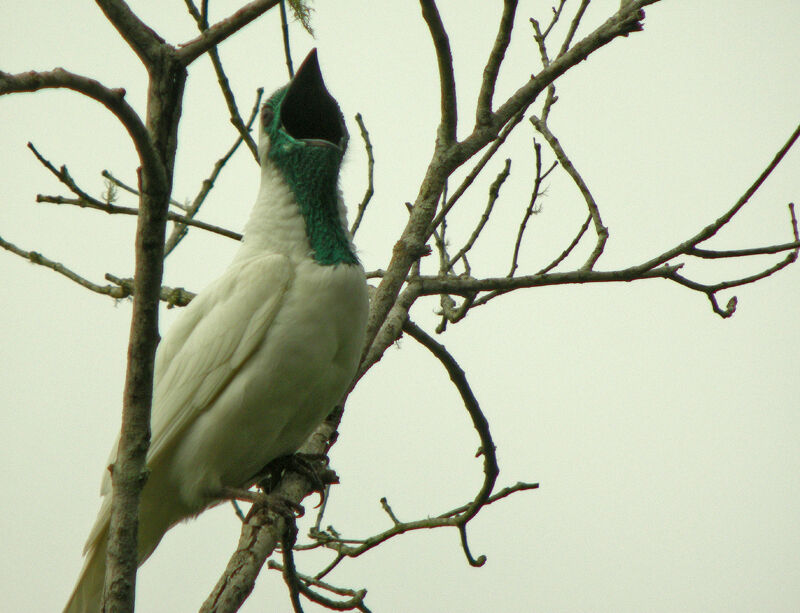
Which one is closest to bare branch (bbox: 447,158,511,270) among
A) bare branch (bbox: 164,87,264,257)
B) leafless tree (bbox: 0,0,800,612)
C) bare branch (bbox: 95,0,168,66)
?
leafless tree (bbox: 0,0,800,612)

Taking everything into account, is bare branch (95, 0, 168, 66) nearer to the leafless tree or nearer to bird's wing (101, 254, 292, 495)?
the leafless tree

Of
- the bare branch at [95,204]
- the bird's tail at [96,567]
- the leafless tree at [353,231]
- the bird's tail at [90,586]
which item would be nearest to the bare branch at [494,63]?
the leafless tree at [353,231]

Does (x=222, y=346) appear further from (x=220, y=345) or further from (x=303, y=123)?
(x=303, y=123)

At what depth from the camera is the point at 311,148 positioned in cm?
444

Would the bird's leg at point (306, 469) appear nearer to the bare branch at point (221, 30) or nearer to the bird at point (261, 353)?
the bird at point (261, 353)

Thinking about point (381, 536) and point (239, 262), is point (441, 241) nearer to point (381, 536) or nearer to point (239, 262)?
point (239, 262)

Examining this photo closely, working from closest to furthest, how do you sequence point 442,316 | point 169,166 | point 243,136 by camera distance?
point 169,166, point 243,136, point 442,316

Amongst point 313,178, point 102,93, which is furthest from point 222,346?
point 102,93

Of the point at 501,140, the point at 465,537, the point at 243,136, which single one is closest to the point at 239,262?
the point at 243,136

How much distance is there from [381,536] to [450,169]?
1.94 m

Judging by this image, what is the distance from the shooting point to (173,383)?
13.7 ft

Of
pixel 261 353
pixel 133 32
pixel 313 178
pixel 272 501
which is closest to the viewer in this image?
pixel 133 32

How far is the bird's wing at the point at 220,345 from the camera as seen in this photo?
4.04 metres

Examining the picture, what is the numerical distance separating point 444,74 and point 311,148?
2.91 feet
